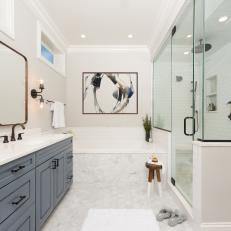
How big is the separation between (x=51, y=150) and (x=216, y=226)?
171cm

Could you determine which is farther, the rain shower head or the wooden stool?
the wooden stool

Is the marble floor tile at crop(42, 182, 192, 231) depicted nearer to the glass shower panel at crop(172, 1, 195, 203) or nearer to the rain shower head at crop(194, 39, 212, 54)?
the glass shower panel at crop(172, 1, 195, 203)

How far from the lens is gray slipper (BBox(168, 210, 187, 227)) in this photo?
76.1 inches

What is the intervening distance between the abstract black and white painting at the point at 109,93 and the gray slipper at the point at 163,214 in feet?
8.29

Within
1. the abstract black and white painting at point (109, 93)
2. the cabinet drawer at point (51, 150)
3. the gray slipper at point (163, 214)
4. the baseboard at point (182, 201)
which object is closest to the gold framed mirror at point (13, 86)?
the cabinet drawer at point (51, 150)

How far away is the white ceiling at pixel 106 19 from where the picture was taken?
275 centimetres

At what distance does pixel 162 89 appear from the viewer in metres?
3.76

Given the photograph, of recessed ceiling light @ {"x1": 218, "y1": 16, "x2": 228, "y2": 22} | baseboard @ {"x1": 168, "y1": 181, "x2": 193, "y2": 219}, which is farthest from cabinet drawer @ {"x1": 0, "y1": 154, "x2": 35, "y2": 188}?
recessed ceiling light @ {"x1": 218, "y1": 16, "x2": 228, "y2": 22}

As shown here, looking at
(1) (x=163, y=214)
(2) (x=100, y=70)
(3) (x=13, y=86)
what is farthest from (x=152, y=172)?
(2) (x=100, y=70)

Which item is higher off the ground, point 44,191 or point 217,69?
point 217,69

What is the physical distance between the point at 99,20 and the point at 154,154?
2.36m

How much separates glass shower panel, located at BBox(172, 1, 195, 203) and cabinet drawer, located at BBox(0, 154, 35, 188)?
1.69 metres

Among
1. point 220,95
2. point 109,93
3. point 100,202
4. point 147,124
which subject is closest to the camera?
point 220,95

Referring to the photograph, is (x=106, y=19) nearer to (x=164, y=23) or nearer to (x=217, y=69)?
(x=164, y=23)
